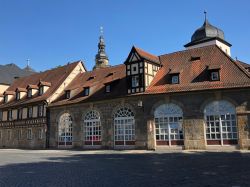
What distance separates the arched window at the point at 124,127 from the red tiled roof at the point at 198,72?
123 inches

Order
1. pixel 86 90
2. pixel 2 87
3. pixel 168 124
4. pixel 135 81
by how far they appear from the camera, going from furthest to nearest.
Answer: pixel 2 87 → pixel 86 90 → pixel 135 81 → pixel 168 124

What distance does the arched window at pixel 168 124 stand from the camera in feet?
91.5

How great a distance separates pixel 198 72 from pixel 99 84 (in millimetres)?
11551

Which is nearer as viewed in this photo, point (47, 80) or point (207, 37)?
point (47, 80)

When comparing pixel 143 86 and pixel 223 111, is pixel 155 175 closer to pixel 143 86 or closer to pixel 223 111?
pixel 223 111

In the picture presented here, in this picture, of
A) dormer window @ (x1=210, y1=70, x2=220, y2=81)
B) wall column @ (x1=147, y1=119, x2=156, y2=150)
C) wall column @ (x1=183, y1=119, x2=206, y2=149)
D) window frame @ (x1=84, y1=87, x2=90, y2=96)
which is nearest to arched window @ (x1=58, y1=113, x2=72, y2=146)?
window frame @ (x1=84, y1=87, x2=90, y2=96)

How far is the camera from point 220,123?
1035 inches

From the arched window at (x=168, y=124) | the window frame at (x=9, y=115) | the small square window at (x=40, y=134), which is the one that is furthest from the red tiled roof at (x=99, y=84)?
the window frame at (x=9, y=115)

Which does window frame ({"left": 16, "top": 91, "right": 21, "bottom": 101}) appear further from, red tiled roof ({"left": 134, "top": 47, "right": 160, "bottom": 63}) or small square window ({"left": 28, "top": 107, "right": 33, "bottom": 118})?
red tiled roof ({"left": 134, "top": 47, "right": 160, "bottom": 63})

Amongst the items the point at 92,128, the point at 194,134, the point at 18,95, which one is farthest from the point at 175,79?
the point at 18,95

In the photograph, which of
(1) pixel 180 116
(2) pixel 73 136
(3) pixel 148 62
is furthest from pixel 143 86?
(2) pixel 73 136

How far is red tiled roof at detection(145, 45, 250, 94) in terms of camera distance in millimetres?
26406

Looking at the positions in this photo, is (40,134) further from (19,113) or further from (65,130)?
(19,113)

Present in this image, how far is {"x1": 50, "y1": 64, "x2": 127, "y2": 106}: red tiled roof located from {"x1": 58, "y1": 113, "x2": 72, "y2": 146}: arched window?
1.72 m
